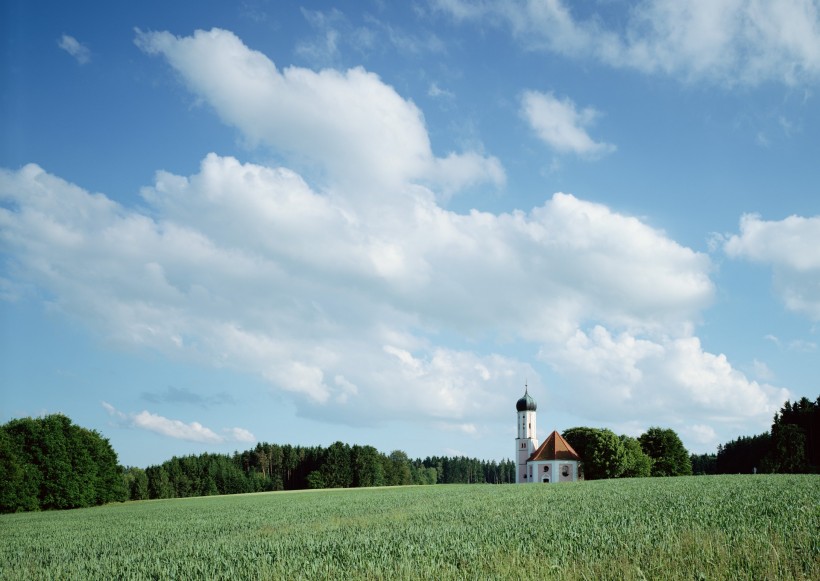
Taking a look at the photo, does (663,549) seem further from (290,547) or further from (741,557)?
(290,547)

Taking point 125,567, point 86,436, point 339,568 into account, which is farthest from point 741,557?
point 86,436

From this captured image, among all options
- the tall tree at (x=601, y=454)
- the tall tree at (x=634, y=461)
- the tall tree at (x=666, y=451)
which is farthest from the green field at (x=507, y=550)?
the tall tree at (x=666, y=451)

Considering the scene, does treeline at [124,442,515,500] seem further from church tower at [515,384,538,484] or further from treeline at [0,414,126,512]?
church tower at [515,384,538,484]

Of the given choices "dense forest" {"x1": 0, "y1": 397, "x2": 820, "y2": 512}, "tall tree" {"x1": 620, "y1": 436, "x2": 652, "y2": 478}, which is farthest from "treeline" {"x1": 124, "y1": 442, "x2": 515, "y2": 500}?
"tall tree" {"x1": 620, "y1": 436, "x2": 652, "y2": 478}

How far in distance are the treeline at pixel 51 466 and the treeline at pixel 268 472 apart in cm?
2581

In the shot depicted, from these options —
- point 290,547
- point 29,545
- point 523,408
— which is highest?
point 523,408

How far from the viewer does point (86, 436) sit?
8175cm

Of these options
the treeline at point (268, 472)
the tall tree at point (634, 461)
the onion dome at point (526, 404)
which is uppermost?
the onion dome at point (526, 404)

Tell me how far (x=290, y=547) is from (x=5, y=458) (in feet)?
228

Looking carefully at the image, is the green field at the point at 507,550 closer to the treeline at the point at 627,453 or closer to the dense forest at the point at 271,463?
the dense forest at the point at 271,463

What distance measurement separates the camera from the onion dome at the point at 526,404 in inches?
4670

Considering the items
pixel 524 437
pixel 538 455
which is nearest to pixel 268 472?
pixel 524 437

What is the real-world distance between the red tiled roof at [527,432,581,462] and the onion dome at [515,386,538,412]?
9.70 meters

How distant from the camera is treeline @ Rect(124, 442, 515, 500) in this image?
11719 cm
